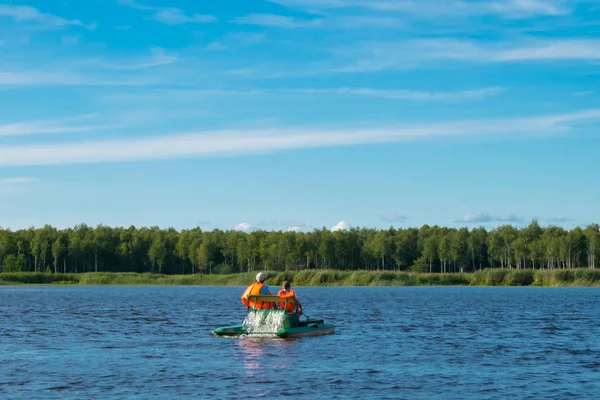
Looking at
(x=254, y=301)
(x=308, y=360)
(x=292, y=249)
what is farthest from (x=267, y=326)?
(x=292, y=249)

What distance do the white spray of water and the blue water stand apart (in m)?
0.79

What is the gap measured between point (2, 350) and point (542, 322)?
27727 millimetres

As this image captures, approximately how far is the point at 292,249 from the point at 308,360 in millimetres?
130387

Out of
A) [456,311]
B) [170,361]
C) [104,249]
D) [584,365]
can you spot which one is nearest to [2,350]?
[170,361]

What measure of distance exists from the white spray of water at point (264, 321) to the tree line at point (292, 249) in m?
120

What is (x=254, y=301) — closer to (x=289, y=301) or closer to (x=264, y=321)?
(x=264, y=321)

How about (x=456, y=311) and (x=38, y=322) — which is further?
(x=456, y=311)

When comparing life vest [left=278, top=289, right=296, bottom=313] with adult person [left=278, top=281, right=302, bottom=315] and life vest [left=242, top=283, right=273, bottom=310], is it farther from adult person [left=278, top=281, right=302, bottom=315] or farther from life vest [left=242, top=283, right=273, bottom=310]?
life vest [left=242, top=283, right=273, bottom=310]

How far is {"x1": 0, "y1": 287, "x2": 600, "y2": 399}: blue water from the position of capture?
21.9 m

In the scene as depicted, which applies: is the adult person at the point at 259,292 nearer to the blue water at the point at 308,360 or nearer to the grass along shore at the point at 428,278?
the blue water at the point at 308,360

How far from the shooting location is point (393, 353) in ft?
97.7

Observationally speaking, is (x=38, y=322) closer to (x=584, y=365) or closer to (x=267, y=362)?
(x=267, y=362)

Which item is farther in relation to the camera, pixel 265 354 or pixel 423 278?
pixel 423 278

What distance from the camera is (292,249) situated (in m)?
158
